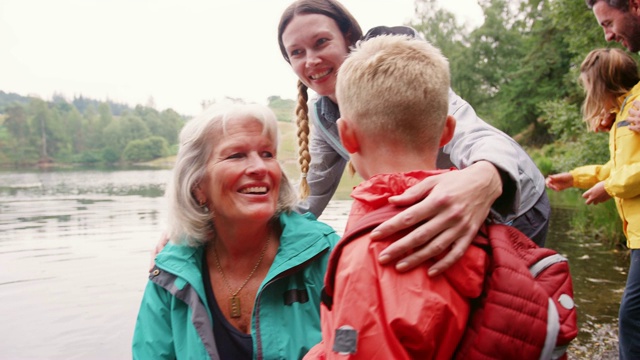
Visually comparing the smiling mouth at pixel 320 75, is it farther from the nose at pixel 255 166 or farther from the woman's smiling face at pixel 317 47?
the nose at pixel 255 166

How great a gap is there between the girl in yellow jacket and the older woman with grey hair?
154 cm

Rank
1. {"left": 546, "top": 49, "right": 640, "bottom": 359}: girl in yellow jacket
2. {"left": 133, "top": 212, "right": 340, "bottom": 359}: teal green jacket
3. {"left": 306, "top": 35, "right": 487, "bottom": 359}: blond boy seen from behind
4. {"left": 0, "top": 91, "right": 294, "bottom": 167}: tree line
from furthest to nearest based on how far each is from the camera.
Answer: {"left": 0, "top": 91, "right": 294, "bottom": 167}: tree line → {"left": 546, "top": 49, "right": 640, "bottom": 359}: girl in yellow jacket → {"left": 133, "top": 212, "right": 340, "bottom": 359}: teal green jacket → {"left": 306, "top": 35, "right": 487, "bottom": 359}: blond boy seen from behind

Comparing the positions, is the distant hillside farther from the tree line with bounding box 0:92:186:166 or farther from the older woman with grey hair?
the older woman with grey hair

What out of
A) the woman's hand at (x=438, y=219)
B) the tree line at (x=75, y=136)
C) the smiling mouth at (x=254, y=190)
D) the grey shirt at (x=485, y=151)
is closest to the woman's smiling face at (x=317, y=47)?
the grey shirt at (x=485, y=151)

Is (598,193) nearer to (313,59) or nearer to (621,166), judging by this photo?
(621,166)

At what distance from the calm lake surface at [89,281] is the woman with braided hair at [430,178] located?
3.30 meters

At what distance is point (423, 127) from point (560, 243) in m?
8.73

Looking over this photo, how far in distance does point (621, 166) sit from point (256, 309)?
2075mm

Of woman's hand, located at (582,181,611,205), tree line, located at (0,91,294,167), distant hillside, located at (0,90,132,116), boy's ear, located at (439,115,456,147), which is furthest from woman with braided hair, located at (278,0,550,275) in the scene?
distant hillside, located at (0,90,132,116)

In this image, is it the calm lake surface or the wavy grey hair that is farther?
the calm lake surface

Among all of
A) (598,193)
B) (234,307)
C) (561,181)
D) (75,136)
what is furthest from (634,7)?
(75,136)

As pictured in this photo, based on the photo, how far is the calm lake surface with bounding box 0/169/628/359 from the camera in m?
5.86

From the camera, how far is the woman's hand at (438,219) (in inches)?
47.8

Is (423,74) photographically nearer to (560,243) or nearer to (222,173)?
(222,173)
